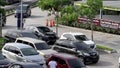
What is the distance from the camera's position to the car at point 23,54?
27.5 metres

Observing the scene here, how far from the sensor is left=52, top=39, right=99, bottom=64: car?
30.6 m

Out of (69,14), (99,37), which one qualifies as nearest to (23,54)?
(69,14)

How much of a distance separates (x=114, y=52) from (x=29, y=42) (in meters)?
8.74

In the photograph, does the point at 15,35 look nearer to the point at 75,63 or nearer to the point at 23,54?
the point at 23,54

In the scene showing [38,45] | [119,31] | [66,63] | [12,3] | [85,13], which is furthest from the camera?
[12,3]

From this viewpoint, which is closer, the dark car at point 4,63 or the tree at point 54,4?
the dark car at point 4,63

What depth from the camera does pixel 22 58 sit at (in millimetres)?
27500

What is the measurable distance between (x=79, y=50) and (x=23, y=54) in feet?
16.2

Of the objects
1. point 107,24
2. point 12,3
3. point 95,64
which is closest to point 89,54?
point 95,64

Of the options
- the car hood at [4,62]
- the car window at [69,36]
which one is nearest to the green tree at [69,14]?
the car window at [69,36]

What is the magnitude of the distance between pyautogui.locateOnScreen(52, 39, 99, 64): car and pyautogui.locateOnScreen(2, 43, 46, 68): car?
142 inches

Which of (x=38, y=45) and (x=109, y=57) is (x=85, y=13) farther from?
(x=38, y=45)

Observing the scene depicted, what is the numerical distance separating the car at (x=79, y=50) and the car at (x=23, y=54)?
11.8 feet

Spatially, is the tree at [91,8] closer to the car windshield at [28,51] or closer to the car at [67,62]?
the car windshield at [28,51]
